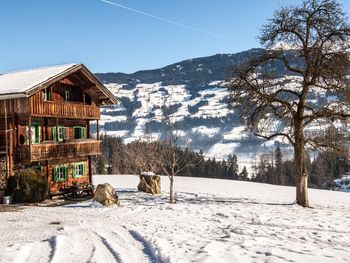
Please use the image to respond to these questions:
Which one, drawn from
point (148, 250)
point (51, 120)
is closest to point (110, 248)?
point (148, 250)

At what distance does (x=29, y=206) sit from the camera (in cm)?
2262

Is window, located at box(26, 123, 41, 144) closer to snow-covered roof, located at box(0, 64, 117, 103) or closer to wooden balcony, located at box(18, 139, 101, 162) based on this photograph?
wooden balcony, located at box(18, 139, 101, 162)

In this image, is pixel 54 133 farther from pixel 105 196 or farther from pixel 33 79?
pixel 105 196

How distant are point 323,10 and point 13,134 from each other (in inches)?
842

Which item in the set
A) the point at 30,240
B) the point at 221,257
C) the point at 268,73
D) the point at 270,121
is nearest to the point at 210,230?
the point at 221,257

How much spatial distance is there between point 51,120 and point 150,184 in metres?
9.19

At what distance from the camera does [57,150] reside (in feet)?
92.9

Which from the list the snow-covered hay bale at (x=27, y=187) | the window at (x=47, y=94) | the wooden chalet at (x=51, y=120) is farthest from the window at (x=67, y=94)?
the snow-covered hay bale at (x=27, y=187)

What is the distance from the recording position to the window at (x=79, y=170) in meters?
33.2

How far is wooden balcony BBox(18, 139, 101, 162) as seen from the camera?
2573 centimetres

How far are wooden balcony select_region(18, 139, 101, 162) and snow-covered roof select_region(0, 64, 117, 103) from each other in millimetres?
3641

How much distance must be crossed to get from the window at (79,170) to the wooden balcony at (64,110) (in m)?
4.44

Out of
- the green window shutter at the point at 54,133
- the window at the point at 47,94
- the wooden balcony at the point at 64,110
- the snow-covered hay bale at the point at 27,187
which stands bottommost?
the snow-covered hay bale at the point at 27,187

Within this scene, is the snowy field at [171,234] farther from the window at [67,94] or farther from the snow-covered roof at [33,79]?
the window at [67,94]
